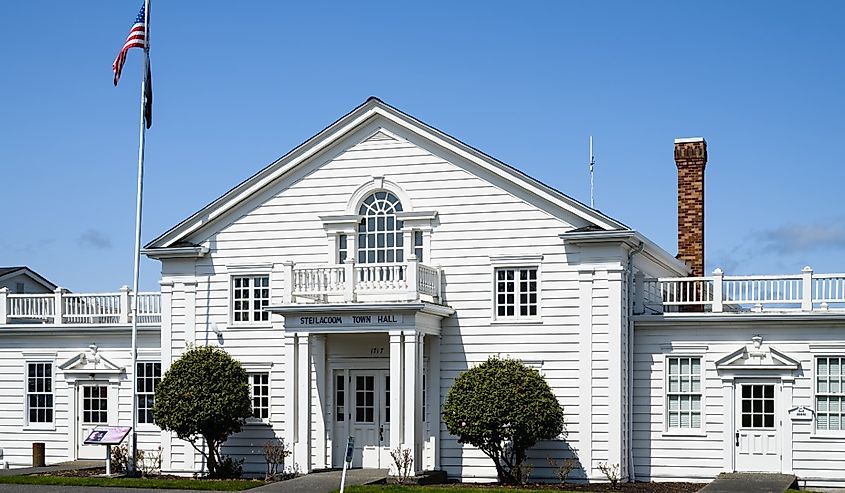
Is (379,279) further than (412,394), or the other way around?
(379,279)

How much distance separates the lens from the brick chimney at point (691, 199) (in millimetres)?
37594

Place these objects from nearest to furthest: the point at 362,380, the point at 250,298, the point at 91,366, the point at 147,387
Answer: the point at 362,380
the point at 250,298
the point at 147,387
the point at 91,366

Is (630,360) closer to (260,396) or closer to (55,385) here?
(260,396)

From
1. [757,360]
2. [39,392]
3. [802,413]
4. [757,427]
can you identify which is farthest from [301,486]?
[39,392]

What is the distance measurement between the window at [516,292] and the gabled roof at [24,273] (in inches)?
800

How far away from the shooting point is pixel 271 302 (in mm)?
32875

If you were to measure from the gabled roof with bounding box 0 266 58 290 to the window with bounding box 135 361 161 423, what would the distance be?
34.4 ft

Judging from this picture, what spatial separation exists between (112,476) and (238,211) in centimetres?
715

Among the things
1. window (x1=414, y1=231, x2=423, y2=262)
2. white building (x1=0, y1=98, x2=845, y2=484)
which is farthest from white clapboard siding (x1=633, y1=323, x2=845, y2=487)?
window (x1=414, y1=231, x2=423, y2=262)

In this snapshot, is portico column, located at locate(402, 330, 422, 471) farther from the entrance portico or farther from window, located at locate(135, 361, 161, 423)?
window, located at locate(135, 361, 161, 423)

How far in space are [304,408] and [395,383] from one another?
248 centimetres

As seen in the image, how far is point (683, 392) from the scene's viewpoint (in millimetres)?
30641

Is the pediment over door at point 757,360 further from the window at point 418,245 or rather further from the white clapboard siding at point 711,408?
the window at point 418,245

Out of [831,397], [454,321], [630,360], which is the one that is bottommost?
[831,397]
